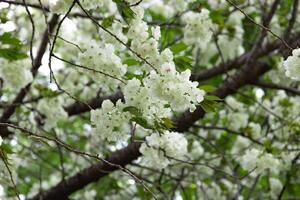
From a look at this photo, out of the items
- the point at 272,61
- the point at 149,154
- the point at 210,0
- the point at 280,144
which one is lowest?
the point at 149,154

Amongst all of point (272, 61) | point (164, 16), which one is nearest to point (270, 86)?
point (272, 61)

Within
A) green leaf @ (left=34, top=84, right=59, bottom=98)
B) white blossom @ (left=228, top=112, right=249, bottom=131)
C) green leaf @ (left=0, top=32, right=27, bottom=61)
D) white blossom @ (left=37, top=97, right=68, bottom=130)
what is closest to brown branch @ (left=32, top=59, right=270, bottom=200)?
white blossom @ (left=37, top=97, right=68, bottom=130)

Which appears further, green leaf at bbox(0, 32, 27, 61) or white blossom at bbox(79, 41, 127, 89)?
green leaf at bbox(0, 32, 27, 61)

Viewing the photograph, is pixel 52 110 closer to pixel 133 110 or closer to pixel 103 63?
pixel 103 63

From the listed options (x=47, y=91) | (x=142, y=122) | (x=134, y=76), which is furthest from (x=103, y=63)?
(x=47, y=91)

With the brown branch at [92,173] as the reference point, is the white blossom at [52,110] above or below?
above

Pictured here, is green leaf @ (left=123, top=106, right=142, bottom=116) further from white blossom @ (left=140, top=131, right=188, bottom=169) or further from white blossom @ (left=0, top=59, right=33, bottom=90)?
white blossom @ (left=0, top=59, right=33, bottom=90)

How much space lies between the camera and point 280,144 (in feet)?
15.0

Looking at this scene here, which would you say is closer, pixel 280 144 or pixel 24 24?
pixel 280 144

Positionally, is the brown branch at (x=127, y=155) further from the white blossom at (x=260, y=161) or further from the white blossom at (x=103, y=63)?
the white blossom at (x=103, y=63)

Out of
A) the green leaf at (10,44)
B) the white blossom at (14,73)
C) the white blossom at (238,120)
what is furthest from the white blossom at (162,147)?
the white blossom at (238,120)

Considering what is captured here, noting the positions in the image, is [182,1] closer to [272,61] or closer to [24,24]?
[272,61]

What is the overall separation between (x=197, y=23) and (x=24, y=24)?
235 centimetres

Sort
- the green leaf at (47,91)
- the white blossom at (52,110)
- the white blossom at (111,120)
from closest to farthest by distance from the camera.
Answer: the white blossom at (111,120), the green leaf at (47,91), the white blossom at (52,110)
